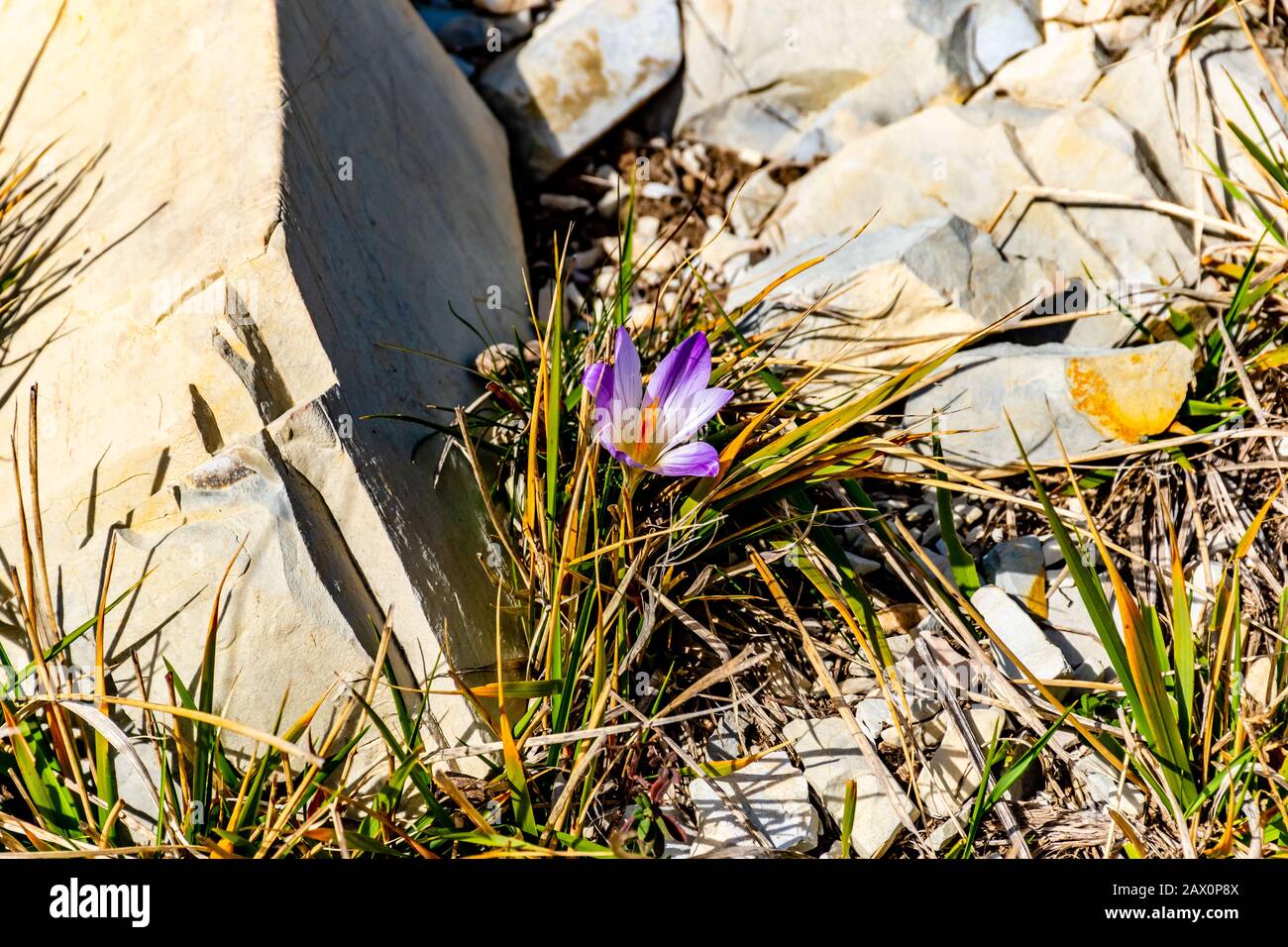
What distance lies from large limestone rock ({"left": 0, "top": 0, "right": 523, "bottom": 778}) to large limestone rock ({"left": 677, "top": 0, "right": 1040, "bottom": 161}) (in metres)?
1.57

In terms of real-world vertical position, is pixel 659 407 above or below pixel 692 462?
above

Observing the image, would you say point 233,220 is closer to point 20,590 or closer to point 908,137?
point 20,590

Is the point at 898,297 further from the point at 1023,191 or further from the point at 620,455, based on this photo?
the point at 620,455

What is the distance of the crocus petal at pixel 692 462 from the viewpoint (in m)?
1.85

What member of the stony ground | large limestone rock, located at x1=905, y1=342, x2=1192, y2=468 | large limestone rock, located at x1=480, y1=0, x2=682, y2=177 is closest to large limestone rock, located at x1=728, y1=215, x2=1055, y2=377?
the stony ground

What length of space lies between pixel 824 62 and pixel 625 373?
228 centimetres

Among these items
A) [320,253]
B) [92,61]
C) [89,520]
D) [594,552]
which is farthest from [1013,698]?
[92,61]

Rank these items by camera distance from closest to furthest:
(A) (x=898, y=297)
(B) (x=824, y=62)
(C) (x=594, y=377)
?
(C) (x=594, y=377) < (A) (x=898, y=297) < (B) (x=824, y=62)

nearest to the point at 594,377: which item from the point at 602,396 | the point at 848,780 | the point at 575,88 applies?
the point at 602,396

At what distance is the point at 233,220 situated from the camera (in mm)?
2164

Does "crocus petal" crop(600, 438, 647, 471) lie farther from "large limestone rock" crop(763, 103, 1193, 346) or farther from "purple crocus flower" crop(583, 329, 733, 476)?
"large limestone rock" crop(763, 103, 1193, 346)

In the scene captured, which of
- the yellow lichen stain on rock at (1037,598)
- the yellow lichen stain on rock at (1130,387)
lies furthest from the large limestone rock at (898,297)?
the yellow lichen stain on rock at (1037,598)

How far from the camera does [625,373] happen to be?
189cm

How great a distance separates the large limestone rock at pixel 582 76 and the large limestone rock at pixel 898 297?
128 cm
